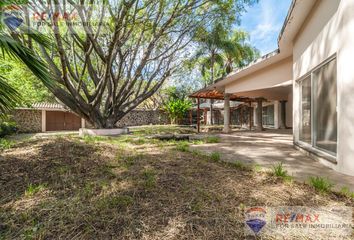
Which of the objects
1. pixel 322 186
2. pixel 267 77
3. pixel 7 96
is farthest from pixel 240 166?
pixel 267 77

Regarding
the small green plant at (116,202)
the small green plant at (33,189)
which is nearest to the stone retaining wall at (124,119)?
the small green plant at (33,189)

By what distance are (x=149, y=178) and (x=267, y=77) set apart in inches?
299

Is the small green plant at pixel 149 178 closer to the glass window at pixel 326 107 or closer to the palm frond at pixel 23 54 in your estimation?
the palm frond at pixel 23 54

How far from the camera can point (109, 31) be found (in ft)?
34.5

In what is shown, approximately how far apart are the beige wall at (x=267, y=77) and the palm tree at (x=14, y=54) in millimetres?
7873

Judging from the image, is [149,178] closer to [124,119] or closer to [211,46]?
[211,46]

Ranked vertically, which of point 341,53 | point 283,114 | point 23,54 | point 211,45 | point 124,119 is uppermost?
point 211,45

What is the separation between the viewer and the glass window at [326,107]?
4.24 meters

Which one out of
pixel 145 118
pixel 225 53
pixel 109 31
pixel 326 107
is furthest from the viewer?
pixel 145 118

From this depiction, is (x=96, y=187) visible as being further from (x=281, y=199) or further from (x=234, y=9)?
(x=234, y=9)

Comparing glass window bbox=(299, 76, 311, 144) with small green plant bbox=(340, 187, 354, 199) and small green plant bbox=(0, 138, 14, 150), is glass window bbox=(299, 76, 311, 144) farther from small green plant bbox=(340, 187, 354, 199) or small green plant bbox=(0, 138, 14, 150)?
small green plant bbox=(0, 138, 14, 150)

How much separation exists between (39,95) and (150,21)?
909 centimetres

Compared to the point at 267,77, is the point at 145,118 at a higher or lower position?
lower

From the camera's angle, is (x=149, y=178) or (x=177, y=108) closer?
(x=149, y=178)
